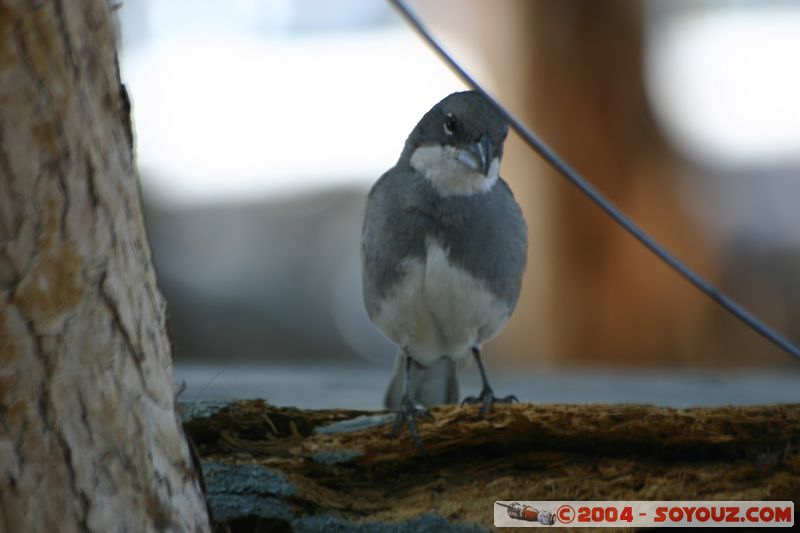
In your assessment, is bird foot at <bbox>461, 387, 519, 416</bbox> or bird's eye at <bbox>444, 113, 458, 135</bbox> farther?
bird foot at <bbox>461, 387, 519, 416</bbox>

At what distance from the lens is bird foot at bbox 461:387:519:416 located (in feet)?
3.96

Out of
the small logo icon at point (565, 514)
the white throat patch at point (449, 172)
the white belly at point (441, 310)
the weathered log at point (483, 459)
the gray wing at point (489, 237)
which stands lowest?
the small logo icon at point (565, 514)

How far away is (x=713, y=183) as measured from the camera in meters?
2.61

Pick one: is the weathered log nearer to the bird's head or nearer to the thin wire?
the thin wire

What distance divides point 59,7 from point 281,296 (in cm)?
162

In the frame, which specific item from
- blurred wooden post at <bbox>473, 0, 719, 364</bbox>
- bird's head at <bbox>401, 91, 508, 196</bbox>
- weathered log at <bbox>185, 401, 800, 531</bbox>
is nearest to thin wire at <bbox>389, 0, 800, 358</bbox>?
bird's head at <bbox>401, 91, 508, 196</bbox>

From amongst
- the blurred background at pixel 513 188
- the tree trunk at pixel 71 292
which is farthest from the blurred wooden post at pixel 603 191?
the tree trunk at pixel 71 292

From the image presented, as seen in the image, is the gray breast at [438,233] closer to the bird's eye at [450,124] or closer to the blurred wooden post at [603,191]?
the bird's eye at [450,124]

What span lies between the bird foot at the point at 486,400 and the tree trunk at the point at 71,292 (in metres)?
0.37

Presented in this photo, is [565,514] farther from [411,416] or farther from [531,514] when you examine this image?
[411,416]

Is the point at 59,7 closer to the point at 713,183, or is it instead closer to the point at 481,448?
the point at 481,448

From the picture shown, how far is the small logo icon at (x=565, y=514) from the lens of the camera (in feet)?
3.77

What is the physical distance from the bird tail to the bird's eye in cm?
33

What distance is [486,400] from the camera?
1.22m
